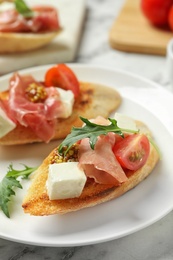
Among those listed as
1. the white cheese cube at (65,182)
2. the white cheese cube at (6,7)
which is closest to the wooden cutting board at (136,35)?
the white cheese cube at (6,7)

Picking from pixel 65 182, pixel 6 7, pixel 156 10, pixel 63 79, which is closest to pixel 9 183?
pixel 65 182

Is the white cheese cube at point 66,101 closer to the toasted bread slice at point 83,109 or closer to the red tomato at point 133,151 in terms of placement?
the toasted bread slice at point 83,109

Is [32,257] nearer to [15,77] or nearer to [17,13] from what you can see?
[15,77]

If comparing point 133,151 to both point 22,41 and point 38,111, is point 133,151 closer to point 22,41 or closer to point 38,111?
point 38,111

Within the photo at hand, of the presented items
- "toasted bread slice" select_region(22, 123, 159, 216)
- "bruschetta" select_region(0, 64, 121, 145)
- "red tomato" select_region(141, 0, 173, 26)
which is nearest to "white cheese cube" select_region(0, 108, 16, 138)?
"bruschetta" select_region(0, 64, 121, 145)

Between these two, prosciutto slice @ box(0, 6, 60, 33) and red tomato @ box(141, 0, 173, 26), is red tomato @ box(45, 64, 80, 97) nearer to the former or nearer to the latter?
prosciutto slice @ box(0, 6, 60, 33)
